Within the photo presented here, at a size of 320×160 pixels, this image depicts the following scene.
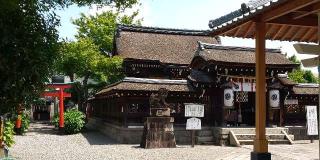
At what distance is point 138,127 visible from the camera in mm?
20859

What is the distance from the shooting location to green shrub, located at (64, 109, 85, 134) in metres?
26.0

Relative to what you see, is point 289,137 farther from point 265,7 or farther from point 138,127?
point 265,7

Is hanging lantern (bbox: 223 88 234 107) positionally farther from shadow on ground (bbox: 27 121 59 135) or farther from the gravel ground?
shadow on ground (bbox: 27 121 59 135)

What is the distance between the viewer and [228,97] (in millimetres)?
21562

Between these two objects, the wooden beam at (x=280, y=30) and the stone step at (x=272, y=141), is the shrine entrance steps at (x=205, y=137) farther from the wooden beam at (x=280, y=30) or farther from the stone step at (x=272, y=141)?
the wooden beam at (x=280, y=30)

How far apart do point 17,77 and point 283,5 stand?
5.28 meters

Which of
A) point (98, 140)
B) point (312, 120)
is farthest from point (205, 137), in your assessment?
point (98, 140)

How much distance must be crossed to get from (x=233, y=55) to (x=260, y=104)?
16.8 meters

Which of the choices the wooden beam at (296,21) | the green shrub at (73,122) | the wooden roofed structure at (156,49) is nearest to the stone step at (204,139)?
the wooden roofed structure at (156,49)

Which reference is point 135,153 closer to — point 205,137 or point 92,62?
point 205,137

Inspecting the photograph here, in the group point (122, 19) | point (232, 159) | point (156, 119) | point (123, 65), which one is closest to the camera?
point (232, 159)

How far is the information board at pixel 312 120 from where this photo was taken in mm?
18188

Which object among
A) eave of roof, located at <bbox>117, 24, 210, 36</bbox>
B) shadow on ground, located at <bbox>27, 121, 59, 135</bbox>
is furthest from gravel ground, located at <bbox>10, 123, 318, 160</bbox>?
eave of roof, located at <bbox>117, 24, 210, 36</bbox>

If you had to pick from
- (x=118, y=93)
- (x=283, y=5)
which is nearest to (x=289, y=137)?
(x=118, y=93)
